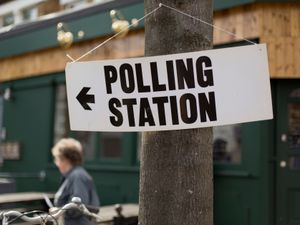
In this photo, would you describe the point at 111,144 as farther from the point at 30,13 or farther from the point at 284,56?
the point at 30,13

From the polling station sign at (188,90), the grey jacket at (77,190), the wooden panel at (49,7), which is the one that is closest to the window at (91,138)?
the wooden panel at (49,7)

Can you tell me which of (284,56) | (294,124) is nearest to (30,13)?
(284,56)

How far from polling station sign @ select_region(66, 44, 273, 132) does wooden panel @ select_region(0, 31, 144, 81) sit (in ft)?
17.9

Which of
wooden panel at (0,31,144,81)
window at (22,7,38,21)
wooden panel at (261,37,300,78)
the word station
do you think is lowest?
the word station

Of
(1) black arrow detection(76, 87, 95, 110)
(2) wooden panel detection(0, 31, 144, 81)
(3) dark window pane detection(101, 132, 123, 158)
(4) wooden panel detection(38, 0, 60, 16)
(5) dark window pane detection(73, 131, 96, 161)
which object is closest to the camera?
(1) black arrow detection(76, 87, 95, 110)

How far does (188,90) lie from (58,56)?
7412 mm

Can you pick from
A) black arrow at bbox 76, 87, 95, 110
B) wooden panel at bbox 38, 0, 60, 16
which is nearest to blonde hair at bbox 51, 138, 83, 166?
black arrow at bbox 76, 87, 95, 110

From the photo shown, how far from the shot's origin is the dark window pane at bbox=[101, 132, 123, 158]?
9258mm

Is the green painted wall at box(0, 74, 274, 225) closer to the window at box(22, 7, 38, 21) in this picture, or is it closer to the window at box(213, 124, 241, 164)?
the window at box(213, 124, 241, 164)

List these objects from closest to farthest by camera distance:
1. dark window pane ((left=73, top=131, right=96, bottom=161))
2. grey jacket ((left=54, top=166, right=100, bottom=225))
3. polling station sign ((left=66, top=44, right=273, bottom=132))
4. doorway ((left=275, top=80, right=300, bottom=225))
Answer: polling station sign ((left=66, top=44, right=273, bottom=132))
grey jacket ((left=54, top=166, right=100, bottom=225))
doorway ((left=275, top=80, right=300, bottom=225))
dark window pane ((left=73, top=131, right=96, bottom=161))

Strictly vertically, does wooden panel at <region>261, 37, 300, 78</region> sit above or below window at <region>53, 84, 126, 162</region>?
above

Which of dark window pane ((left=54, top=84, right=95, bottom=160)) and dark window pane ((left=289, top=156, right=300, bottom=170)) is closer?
dark window pane ((left=289, top=156, right=300, bottom=170))

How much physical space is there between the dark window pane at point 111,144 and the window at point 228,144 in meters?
2.05

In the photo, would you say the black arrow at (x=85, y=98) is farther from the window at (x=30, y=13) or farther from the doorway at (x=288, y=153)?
the window at (x=30, y=13)
